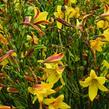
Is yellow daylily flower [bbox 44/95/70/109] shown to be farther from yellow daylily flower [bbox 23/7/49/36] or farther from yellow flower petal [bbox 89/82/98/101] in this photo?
yellow daylily flower [bbox 23/7/49/36]

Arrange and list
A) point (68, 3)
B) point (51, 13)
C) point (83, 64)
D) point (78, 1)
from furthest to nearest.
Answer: point (78, 1) → point (51, 13) → point (68, 3) → point (83, 64)

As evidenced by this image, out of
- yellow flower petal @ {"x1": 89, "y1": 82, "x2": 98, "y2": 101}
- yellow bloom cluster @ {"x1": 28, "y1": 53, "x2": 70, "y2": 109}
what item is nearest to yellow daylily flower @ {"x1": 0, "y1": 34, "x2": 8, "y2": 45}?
yellow bloom cluster @ {"x1": 28, "y1": 53, "x2": 70, "y2": 109}

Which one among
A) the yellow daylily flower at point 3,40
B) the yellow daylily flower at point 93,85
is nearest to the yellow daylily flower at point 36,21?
the yellow daylily flower at point 3,40

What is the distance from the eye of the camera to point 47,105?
2.12 meters

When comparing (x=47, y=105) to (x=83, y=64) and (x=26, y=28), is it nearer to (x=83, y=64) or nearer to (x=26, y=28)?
(x=83, y=64)

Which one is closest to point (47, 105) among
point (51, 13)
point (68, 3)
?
point (68, 3)

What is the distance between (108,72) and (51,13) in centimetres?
104

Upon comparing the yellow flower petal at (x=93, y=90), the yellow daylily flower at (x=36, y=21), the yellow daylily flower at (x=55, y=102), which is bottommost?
the yellow daylily flower at (x=55, y=102)

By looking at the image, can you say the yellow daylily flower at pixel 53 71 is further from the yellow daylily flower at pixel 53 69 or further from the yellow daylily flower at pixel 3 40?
the yellow daylily flower at pixel 3 40

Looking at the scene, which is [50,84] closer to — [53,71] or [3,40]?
[53,71]

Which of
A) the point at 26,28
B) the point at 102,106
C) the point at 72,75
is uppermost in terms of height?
the point at 26,28

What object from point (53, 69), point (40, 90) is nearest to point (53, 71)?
point (53, 69)

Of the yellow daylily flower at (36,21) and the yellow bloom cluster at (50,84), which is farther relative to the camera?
the yellow daylily flower at (36,21)

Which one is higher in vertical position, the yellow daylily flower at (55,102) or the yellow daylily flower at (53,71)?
the yellow daylily flower at (53,71)
